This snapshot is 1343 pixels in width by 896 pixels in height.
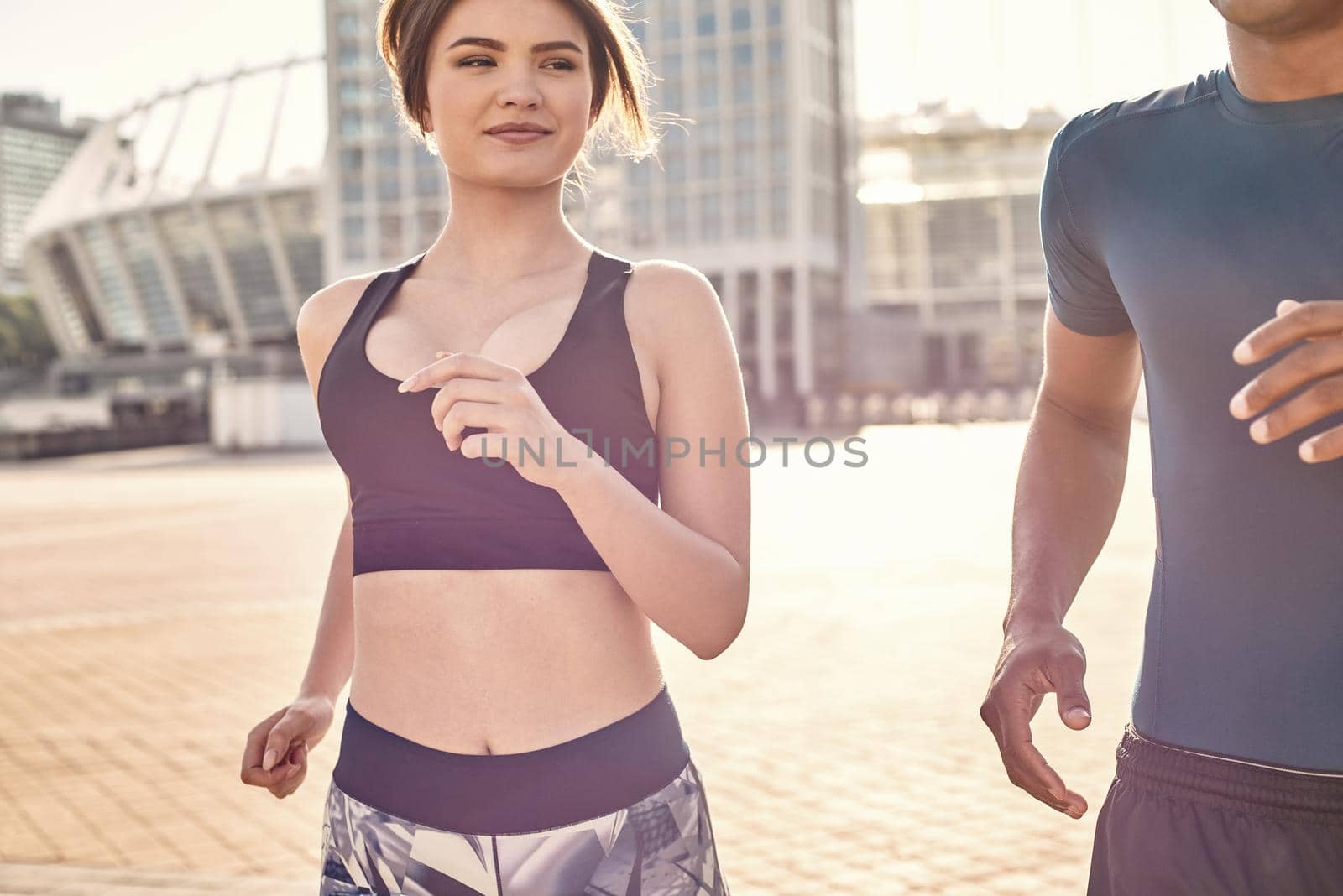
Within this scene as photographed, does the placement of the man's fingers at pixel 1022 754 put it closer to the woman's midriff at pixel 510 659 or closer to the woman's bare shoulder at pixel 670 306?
the woman's midriff at pixel 510 659

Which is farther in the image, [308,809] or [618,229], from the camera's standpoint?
[618,229]

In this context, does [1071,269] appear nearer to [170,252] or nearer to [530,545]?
[530,545]

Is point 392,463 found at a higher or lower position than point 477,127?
lower

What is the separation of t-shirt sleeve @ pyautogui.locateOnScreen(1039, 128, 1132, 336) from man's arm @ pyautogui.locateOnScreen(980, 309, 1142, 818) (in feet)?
0.11

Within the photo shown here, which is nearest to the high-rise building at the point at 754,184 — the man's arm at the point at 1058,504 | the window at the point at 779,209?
the window at the point at 779,209

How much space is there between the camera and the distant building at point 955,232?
3346 inches

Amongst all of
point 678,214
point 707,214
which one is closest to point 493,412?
point 707,214

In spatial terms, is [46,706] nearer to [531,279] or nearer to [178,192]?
[531,279]

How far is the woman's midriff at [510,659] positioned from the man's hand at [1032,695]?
0.38 meters

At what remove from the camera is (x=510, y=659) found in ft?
4.93

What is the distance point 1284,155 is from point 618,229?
A: 67.8m

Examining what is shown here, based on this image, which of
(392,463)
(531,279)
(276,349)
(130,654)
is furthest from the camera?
(276,349)

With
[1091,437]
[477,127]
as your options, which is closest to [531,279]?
[477,127]

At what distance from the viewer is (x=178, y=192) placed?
9000 cm
